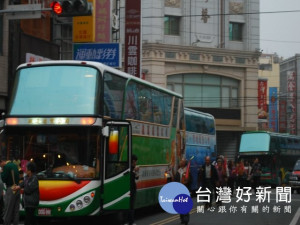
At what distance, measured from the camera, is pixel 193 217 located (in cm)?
2072

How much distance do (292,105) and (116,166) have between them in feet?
186

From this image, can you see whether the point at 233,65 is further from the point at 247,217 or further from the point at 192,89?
the point at 247,217

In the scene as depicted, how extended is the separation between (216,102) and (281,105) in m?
20.2

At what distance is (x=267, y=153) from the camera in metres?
43.4

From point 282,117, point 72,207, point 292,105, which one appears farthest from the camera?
point 292,105

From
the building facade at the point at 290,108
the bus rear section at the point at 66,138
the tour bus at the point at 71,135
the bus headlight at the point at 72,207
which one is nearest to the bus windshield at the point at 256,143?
the building facade at the point at 290,108

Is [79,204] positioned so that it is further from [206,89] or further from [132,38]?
[206,89]

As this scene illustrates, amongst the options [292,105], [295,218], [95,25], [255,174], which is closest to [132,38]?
[95,25]

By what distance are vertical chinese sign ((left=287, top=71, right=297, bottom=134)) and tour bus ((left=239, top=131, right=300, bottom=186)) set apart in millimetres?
24496

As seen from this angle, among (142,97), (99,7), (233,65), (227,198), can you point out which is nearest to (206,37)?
(233,65)

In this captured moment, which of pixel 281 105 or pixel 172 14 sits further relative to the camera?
pixel 281 105

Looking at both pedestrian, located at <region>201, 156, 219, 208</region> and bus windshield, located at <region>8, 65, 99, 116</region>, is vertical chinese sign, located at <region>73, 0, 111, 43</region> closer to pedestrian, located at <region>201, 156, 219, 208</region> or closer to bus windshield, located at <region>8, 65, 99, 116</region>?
pedestrian, located at <region>201, 156, 219, 208</region>

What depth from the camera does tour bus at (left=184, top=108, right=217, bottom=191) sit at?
30.6 meters

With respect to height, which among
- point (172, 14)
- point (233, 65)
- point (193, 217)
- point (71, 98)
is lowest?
point (193, 217)
